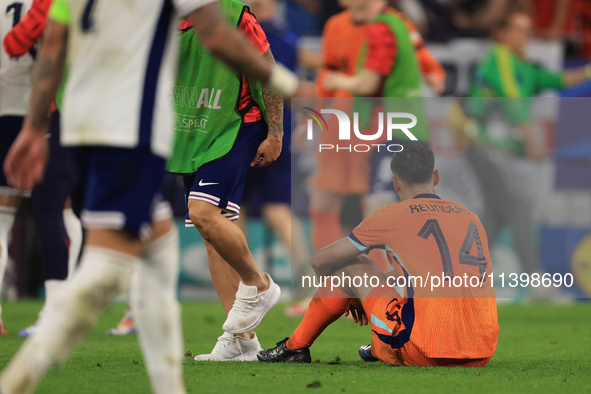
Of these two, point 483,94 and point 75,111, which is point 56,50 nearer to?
point 75,111

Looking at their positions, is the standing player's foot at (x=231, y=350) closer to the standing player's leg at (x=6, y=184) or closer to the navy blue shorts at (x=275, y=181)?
the standing player's leg at (x=6, y=184)

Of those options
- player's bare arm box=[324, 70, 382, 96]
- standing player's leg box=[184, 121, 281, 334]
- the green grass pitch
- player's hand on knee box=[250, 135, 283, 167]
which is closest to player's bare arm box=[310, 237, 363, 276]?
standing player's leg box=[184, 121, 281, 334]

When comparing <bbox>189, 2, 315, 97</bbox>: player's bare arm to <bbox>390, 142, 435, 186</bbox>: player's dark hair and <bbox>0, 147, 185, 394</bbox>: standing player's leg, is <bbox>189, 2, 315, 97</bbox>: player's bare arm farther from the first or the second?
<bbox>390, 142, 435, 186</bbox>: player's dark hair

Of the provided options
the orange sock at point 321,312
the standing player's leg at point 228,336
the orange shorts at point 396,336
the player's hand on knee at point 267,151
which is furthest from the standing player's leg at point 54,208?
the orange shorts at point 396,336

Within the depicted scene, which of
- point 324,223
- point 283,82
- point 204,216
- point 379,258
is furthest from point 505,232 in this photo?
point 283,82

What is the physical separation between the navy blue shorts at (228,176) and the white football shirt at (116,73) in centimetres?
123

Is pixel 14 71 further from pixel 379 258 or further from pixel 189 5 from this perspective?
pixel 189 5

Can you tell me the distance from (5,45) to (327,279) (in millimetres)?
2140

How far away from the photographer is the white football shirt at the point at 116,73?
2152 millimetres

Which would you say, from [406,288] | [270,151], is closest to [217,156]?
[270,151]

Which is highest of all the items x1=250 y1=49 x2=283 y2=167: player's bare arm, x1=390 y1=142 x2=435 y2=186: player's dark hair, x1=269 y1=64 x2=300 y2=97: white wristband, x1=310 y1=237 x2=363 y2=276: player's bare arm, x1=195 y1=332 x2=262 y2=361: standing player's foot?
x1=269 y1=64 x2=300 y2=97: white wristband

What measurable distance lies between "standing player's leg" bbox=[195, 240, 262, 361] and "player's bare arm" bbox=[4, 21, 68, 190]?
1626mm

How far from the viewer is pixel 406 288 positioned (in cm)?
323

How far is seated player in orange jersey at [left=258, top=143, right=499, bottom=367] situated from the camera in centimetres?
316
